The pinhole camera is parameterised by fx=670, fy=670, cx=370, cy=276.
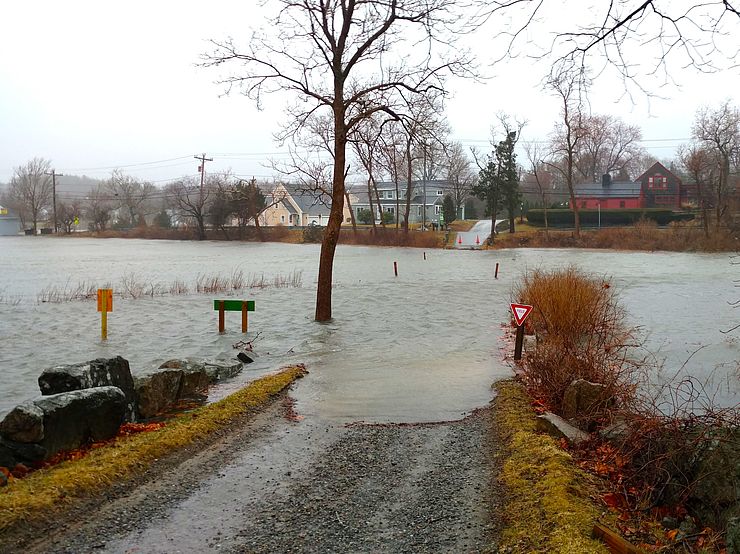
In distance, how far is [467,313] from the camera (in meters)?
20.9

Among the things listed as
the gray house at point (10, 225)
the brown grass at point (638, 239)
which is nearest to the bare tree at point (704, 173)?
the brown grass at point (638, 239)

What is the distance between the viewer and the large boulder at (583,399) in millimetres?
7459

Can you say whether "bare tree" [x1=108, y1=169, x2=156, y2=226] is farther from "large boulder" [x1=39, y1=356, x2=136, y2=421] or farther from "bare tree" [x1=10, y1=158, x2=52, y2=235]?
"large boulder" [x1=39, y1=356, x2=136, y2=421]

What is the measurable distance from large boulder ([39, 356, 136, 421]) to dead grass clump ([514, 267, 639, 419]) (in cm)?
528

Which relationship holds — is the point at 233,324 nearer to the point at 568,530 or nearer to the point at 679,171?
the point at 568,530

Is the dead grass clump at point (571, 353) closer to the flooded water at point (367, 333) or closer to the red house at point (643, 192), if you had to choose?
the flooded water at point (367, 333)

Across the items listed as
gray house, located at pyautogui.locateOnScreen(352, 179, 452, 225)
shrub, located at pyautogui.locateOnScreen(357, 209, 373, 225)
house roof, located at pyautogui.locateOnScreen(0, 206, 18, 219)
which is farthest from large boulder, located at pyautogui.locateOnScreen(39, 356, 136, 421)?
house roof, located at pyautogui.locateOnScreen(0, 206, 18, 219)

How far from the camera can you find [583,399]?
7660 mm

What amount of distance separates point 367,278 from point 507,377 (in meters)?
23.3

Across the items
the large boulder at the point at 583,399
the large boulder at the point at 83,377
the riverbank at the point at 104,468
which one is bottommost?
the riverbank at the point at 104,468

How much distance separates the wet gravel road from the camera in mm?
4691

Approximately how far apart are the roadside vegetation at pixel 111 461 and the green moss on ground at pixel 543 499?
10.7ft

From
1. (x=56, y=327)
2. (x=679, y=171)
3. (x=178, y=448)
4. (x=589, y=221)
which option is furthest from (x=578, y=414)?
(x=679, y=171)

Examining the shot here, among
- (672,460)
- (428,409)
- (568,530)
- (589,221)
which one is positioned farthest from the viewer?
(589,221)
